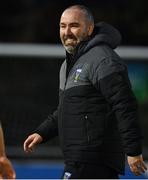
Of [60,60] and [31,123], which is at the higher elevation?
[60,60]

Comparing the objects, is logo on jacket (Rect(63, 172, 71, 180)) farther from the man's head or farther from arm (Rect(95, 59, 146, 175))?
the man's head

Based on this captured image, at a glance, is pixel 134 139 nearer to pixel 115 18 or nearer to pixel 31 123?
pixel 31 123

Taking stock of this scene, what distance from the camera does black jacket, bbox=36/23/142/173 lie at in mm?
5070

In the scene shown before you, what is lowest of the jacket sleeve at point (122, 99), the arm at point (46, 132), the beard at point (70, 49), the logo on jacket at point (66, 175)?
the logo on jacket at point (66, 175)

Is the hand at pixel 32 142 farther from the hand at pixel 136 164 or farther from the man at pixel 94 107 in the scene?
the hand at pixel 136 164

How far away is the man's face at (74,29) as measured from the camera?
538cm

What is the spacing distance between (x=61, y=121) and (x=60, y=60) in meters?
3.96

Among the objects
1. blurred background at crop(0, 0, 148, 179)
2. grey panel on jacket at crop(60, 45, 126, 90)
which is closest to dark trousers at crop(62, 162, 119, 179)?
grey panel on jacket at crop(60, 45, 126, 90)

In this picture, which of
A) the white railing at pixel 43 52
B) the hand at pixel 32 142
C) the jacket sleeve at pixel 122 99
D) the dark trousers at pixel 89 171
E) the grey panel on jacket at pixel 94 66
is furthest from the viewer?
the white railing at pixel 43 52

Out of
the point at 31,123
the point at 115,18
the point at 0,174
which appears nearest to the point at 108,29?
the point at 0,174

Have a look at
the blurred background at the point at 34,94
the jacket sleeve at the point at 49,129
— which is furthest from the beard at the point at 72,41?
the blurred background at the point at 34,94

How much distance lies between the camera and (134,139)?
198 inches

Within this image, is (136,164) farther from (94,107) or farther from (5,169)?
(5,169)

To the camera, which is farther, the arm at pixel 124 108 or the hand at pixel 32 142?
the hand at pixel 32 142
